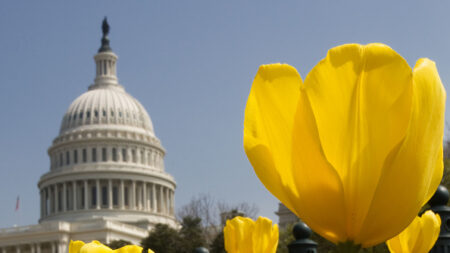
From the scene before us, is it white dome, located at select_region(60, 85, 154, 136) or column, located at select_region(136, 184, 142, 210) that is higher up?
white dome, located at select_region(60, 85, 154, 136)

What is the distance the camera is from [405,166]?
3.01 ft

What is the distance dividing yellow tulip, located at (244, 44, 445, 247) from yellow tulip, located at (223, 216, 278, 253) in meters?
0.54

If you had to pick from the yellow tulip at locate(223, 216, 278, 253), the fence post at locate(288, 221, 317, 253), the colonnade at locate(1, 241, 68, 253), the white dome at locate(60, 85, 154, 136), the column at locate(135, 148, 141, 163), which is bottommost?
the yellow tulip at locate(223, 216, 278, 253)

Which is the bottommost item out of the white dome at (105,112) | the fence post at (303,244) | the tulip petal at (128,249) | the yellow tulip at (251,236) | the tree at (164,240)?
the tulip petal at (128,249)

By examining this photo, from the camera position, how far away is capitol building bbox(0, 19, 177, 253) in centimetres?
8119

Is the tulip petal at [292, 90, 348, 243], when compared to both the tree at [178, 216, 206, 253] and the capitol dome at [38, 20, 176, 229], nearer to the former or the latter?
the tree at [178, 216, 206, 253]

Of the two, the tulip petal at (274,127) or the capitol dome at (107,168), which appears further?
the capitol dome at (107,168)

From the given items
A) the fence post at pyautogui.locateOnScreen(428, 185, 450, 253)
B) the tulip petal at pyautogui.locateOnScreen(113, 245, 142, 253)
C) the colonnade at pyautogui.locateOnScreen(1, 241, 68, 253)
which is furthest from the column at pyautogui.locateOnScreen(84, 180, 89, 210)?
the tulip petal at pyautogui.locateOnScreen(113, 245, 142, 253)

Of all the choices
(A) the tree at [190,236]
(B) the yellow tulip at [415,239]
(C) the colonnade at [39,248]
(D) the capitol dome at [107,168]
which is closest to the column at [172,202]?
(D) the capitol dome at [107,168]

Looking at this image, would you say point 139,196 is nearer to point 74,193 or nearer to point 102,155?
point 102,155

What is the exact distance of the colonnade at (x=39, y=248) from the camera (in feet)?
246

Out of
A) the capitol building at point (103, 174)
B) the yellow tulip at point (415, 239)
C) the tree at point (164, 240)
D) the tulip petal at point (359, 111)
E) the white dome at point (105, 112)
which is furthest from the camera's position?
the white dome at point (105, 112)

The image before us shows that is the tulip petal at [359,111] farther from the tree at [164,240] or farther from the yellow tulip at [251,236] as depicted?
the tree at [164,240]

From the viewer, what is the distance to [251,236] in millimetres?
1523
